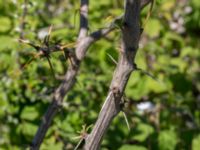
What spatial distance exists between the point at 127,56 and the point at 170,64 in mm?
2607

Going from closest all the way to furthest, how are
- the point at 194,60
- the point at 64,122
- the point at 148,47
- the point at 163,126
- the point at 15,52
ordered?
the point at 64,122, the point at 15,52, the point at 163,126, the point at 148,47, the point at 194,60

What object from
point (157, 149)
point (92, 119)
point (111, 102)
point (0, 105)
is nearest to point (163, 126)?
point (157, 149)

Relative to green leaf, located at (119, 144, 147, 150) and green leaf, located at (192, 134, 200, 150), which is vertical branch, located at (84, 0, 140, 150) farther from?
green leaf, located at (192, 134, 200, 150)

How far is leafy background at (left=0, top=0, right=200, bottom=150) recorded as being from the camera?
3.02 m

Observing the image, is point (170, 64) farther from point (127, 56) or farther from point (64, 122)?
point (127, 56)

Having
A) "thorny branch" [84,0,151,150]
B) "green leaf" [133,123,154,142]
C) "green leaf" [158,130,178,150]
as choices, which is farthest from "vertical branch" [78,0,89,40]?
"green leaf" [158,130,178,150]

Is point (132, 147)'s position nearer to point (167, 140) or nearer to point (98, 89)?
point (167, 140)

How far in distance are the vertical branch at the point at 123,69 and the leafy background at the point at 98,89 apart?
75cm

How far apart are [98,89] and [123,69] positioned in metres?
1.86

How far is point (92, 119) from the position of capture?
3.00 metres

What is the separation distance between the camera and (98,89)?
344cm

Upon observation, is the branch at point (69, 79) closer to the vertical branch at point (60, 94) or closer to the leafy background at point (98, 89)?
the vertical branch at point (60, 94)

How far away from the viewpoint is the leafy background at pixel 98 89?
3021 mm

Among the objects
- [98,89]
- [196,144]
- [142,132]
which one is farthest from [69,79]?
[98,89]
